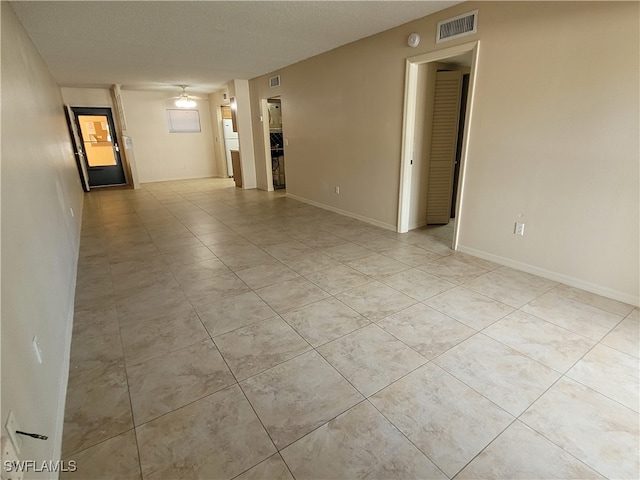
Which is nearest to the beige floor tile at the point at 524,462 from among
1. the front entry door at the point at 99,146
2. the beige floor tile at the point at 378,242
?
the beige floor tile at the point at 378,242

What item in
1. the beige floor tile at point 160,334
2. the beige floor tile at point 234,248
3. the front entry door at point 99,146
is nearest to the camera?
the beige floor tile at point 160,334

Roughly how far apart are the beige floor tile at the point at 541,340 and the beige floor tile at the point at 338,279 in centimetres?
114

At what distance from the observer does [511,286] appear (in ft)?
9.43

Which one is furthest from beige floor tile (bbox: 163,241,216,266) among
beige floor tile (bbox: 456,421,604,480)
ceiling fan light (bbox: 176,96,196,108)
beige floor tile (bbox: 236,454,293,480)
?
ceiling fan light (bbox: 176,96,196,108)

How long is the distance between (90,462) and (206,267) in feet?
7.00

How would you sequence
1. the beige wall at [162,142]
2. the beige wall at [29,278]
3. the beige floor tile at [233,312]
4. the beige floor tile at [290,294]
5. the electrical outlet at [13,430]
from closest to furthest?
the electrical outlet at [13,430], the beige wall at [29,278], the beige floor tile at [233,312], the beige floor tile at [290,294], the beige wall at [162,142]

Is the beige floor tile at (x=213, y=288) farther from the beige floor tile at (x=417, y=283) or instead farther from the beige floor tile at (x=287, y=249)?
the beige floor tile at (x=417, y=283)

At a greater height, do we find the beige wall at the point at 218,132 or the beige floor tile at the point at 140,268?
the beige wall at the point at 218,132

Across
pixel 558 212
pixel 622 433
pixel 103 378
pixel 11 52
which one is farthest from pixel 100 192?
pixel 622 433

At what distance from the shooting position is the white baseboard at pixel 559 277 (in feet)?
8.41

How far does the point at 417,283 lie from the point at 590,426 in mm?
1565

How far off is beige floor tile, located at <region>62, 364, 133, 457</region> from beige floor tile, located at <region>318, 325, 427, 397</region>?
3.64 feet

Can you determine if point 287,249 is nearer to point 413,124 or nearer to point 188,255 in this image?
point 188,255

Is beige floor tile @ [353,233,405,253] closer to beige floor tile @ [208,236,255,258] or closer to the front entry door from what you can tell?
beige floor tile @ [208,236,255,258]
